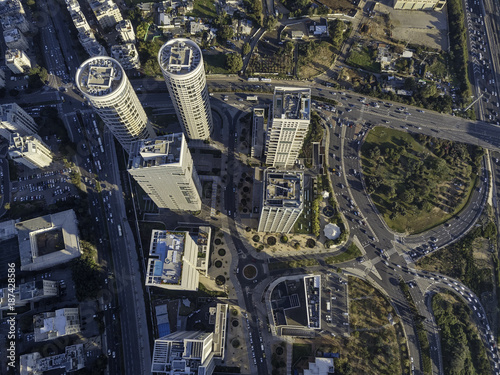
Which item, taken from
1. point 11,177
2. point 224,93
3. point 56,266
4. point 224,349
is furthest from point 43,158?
point 224,349

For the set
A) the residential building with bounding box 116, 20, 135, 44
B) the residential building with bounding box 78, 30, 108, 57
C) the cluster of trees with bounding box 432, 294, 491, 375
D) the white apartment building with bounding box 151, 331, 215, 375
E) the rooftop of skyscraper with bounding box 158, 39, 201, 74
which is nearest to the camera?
the white apartment building with bounding box 151, 331, 215, 375

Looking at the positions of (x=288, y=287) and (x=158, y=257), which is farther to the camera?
(x=288, y=287)

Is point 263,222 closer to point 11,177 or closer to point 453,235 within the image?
point 453,235

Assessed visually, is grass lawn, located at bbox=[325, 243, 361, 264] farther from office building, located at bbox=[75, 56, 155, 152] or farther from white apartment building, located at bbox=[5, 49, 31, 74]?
white apartment building, located at bbox=[5, 49, 31, 74]

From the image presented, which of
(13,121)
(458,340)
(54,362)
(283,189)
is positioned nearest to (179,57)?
(283,189)

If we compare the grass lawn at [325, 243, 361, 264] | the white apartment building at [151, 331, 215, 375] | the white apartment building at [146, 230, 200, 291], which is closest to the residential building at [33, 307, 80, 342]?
the white apartment building at [151, 331, 215, 375]

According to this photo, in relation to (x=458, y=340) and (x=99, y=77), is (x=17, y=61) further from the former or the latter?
(x=458, y=340)
